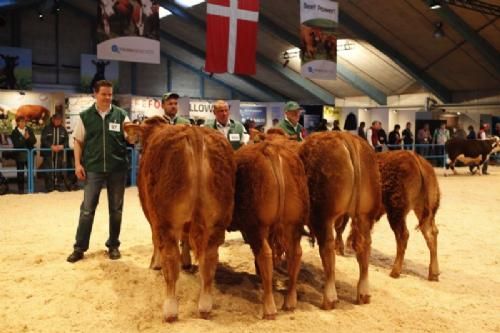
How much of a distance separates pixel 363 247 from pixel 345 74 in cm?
1897

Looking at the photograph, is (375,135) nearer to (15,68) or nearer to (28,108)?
(28,108)

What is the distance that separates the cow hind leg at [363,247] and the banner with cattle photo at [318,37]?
26.0 ft

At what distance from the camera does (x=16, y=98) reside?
14.6 metres

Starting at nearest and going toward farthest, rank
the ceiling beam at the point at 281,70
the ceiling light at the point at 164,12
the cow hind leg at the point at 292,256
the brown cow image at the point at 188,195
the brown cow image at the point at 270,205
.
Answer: the brown cow image at the point at 188,195
the brown cow image at the point at 270,205
the cow hind leg at the point at 292,256
the ceiling beam at the point at 281,70
the ceiling light at the point at 164,12

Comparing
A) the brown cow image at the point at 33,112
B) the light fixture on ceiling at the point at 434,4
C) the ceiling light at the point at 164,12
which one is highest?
the ceiling light at the point at 164,12

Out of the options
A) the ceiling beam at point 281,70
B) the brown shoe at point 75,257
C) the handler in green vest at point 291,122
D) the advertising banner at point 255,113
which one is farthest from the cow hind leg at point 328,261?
the ceiling beam at point 281,70

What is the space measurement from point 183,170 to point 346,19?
51.6 ft

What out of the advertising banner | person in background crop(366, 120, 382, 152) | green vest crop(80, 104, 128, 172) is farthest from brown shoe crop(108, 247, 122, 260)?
the advertising banner

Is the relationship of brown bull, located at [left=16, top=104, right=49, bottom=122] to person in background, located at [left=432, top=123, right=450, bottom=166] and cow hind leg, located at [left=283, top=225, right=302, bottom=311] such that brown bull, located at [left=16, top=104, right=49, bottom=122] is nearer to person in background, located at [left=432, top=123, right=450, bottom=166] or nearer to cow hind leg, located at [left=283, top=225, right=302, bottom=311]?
cow hind leg, located at [left=283, top=225, right=302, bottom=311]

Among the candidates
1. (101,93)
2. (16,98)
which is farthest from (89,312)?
(16,98)

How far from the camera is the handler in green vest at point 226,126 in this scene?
5496 millimetres

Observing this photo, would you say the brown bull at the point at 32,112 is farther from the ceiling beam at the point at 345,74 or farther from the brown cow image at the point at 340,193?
the brown cow image at the point at 340,193

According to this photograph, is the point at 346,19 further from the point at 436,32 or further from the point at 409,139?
the point at 409,139

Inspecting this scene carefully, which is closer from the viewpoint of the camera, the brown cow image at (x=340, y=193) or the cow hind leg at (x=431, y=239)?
the brown cow image at (x=340, y=193)
